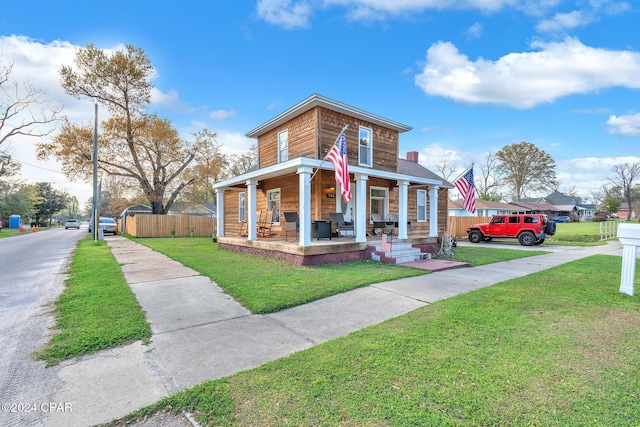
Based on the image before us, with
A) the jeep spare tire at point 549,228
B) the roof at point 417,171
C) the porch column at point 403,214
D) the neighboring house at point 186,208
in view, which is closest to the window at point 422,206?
the roof at point 417,171

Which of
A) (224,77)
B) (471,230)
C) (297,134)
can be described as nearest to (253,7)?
(224,77)

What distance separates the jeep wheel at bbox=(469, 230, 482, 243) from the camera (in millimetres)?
17547

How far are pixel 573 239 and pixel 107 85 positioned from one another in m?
33.9

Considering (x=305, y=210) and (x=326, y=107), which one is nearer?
(x=305, y=210)

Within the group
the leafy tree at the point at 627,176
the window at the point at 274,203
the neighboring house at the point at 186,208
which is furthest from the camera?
the leafy tree at the point at 627,176

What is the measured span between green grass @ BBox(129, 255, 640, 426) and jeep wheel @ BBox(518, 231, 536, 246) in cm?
1338

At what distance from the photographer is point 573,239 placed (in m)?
18.1

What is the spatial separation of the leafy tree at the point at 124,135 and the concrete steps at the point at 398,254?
804 inches

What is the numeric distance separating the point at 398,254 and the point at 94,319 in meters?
7.55

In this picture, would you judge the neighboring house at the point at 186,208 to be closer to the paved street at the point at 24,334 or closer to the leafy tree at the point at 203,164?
the leafy tree at the point at 203,164

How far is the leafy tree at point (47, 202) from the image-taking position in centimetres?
4880

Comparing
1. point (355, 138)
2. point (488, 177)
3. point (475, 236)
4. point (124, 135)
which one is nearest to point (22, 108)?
point (124, 135)

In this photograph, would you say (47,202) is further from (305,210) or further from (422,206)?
(422,206)

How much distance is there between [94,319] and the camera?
3.84m
